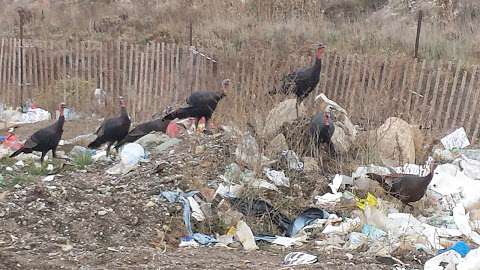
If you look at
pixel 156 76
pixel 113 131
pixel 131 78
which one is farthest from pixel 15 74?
pixel 113 131

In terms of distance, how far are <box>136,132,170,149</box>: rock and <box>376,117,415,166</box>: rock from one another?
2.45 meters

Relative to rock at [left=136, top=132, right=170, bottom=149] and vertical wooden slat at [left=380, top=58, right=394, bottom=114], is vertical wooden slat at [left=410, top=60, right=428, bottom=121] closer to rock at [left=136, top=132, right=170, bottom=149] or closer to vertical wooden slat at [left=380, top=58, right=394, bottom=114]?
vertical wooden slat at [left=380, top=58, right=394, bottom=114]

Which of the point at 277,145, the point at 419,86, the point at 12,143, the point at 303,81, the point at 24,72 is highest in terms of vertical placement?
the point at 303,81

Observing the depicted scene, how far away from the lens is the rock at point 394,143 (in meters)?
6.99

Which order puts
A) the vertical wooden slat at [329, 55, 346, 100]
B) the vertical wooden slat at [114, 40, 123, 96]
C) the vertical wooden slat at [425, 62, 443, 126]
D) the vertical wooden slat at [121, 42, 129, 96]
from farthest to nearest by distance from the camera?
the vertical wooden slat at [114, 40, 123, 96] < the vertical wooden slat at [121, 42, 129, 96] < the vertical wooden slat at [329, 55, 346, 100] < the vertical wooden slat at [425, 62, 443, 126]

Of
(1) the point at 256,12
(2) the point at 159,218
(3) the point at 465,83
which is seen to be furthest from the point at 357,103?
(1) the point at 256,12

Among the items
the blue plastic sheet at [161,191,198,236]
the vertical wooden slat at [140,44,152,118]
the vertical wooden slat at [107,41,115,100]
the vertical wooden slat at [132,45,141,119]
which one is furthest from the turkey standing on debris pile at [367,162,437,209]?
the vertical wooden slat at [107,41,115,100]

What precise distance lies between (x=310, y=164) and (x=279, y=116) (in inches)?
29.3

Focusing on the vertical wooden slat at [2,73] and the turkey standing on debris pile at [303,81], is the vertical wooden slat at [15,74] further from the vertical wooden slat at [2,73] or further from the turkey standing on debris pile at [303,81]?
the turkey standing on debris pile at [303,81]

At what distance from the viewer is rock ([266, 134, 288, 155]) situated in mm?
6504

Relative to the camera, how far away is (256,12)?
16156 mm

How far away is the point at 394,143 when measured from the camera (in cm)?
707

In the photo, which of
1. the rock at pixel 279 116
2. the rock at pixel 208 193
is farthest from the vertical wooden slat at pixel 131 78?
the rock at pixel 208 193

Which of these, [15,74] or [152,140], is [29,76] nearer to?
[15,74]
